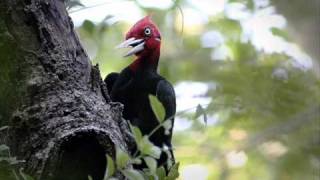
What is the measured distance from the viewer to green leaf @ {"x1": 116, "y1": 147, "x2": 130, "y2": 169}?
1.08m

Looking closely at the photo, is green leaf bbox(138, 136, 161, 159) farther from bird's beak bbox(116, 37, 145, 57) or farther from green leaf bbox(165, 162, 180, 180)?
bird's beak bbox(116, 37, 145, 57)

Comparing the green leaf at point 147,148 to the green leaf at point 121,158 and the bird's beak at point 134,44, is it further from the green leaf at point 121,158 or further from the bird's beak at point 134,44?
the bird's beak at point 134,44

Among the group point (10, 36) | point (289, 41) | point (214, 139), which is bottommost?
point (214, 139)

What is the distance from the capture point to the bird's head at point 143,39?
97.7 inches

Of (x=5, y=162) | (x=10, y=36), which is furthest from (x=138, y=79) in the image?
(x=5, y=162)

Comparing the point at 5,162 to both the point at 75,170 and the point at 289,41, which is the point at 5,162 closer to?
the point at 75,170

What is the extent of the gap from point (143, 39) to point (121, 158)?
144 centimetres

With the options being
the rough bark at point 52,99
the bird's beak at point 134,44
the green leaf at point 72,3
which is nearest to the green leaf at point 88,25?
the green leaf at point 72,3

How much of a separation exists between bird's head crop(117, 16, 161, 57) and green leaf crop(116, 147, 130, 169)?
1.38m

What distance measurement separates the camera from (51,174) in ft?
4.17

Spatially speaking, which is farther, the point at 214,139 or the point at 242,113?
the point at 214,139

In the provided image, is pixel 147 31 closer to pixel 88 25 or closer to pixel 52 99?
pixel 88 25

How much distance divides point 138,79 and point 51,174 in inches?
44.1

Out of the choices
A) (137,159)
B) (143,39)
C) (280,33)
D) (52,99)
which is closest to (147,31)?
(143,39)
